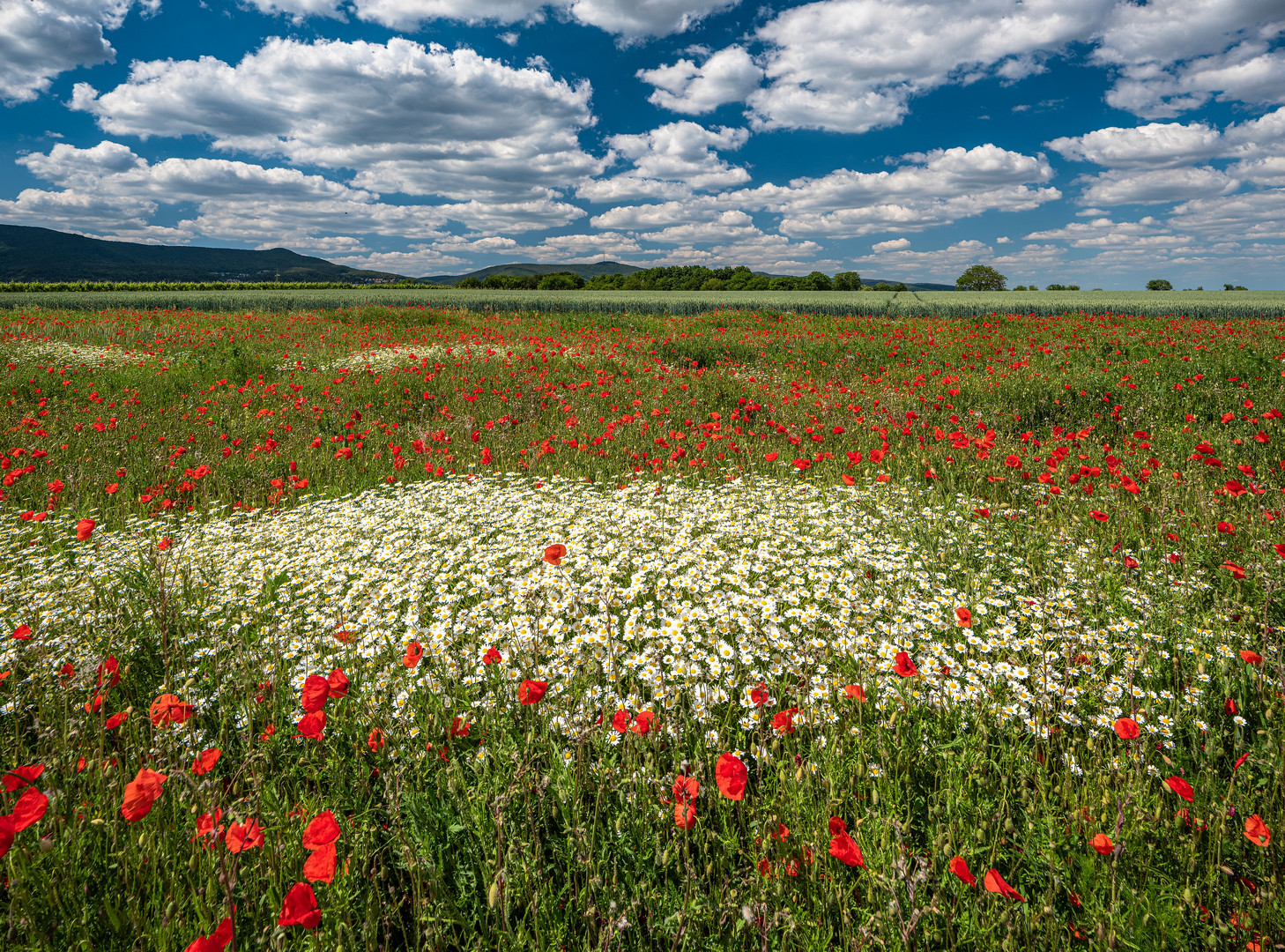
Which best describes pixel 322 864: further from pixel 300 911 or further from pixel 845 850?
pixel 845 850

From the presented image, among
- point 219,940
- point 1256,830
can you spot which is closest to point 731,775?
point 219,940

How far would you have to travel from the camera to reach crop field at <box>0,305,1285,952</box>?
1.93 m

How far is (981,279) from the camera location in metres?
108

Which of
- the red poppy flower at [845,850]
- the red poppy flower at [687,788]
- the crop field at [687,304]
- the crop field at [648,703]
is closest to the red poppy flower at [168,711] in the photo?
the crop field at [648,703]

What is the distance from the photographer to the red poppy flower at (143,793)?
1589 mm

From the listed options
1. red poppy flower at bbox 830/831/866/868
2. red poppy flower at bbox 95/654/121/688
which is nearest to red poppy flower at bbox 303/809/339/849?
red poppy flower at bbox 830/831/866/868

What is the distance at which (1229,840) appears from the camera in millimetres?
2135

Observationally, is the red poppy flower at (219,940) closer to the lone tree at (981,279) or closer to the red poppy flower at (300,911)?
the red poppy flower at (300,911)

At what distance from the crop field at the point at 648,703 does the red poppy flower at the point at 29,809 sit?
0.05 ft

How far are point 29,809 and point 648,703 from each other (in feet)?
7.04

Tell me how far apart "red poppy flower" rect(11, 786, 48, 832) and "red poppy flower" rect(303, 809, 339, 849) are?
77 cm

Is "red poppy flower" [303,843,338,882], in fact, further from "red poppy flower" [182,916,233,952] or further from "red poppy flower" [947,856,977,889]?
"red poppy flower" [947,856,977,889]

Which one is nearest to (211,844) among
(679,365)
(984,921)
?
(984,921)

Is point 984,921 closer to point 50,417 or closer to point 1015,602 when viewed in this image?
point 1015,602
